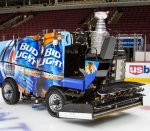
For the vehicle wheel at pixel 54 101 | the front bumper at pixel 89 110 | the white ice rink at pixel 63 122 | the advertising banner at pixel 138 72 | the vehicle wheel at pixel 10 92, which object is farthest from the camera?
the advertising banner at pixel 138 72

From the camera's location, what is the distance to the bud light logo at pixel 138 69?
34.4ft

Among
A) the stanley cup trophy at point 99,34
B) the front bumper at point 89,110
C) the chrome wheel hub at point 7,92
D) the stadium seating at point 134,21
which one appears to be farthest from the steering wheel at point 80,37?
the stadium seating at point 134,21

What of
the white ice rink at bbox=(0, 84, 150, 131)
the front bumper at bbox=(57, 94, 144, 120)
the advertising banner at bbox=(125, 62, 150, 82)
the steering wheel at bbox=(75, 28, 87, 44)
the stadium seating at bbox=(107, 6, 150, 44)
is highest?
the stadium seating at bbox=(107, 6, 150, 44)

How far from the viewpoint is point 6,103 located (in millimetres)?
6629

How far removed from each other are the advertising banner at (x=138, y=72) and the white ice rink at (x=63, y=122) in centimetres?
453

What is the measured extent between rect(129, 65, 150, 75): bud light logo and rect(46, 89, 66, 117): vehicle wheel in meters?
5.91

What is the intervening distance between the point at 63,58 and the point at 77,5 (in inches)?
698

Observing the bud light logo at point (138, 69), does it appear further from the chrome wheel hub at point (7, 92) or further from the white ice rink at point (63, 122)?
the chrome wheel hub at point (7, 92)

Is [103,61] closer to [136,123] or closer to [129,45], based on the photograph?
[136,123]

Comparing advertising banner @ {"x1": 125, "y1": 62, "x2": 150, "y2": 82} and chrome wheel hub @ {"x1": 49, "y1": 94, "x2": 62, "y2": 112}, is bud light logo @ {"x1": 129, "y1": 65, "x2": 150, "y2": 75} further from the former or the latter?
chrome wheel hub @ {"x1": 49, "y1": 94, "x2": 62, "y2": 112}

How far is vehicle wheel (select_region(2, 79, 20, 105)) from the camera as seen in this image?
20.8 ft

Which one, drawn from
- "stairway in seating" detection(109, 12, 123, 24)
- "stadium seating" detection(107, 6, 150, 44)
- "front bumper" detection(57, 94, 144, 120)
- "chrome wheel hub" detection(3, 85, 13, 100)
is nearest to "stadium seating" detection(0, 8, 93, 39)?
"stairway in seating" detection(109, 12, 123, 24)

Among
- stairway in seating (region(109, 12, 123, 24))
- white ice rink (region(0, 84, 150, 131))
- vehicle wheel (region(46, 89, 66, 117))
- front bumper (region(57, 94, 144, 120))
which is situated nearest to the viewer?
front bumper (region(57, 94, 144, 120))

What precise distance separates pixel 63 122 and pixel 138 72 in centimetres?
612
